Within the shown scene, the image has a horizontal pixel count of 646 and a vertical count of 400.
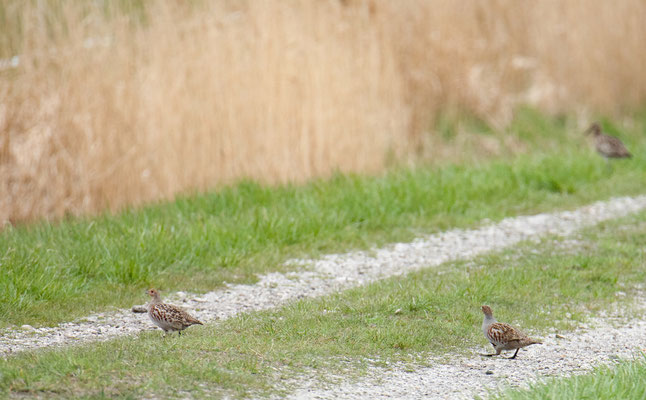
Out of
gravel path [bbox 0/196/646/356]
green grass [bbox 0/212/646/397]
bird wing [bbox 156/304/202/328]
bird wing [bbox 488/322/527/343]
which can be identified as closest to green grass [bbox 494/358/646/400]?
bird wing [bbox 488/322/527/343]

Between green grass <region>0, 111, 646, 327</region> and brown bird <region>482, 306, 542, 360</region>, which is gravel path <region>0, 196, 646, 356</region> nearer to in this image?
green grass <region>0, 111, 646, 327</region>

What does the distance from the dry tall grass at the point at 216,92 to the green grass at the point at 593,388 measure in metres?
6.50

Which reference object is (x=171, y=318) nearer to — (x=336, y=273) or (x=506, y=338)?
(x=506, y=338)

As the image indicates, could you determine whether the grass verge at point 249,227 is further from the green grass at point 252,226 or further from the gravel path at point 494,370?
the gravel path at point 494,370

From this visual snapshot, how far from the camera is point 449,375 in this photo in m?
6.20

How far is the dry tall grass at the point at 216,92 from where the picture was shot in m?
10.2

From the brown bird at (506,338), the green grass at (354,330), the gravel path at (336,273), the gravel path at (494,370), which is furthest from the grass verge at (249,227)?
the brown bird at (506,338)

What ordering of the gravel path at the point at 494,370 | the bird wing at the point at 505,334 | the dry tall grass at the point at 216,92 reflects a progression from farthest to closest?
the dry tall grass at the point at 216,92
the bird wing at the point at 505,334
the gravel path at the point at 494,370

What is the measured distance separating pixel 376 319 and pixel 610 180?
723cm

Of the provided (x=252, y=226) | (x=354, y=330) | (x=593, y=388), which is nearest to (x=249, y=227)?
(x=252, y=226)

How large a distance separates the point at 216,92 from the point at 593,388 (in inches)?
Answer: 286

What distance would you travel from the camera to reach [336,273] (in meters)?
9.02

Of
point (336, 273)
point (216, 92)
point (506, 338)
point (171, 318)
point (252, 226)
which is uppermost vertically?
point (216, 92)

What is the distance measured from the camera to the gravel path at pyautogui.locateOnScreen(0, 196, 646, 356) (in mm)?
7031
